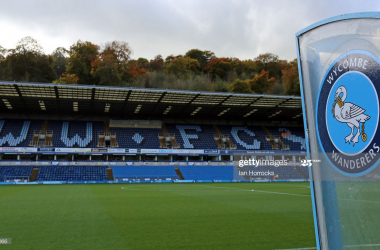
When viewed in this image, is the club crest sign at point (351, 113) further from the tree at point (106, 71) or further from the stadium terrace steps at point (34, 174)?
the tree at point (106, 71)

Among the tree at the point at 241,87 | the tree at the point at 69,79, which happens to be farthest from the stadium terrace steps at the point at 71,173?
the tree at the point at 241,87

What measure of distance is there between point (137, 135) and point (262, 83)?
29.0m

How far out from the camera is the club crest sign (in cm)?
193

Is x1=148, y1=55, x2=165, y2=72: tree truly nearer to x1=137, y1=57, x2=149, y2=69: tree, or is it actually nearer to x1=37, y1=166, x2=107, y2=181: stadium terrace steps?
x1=137, y1=57, x2=149, y2=69: tree

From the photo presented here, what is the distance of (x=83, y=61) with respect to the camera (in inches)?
2323

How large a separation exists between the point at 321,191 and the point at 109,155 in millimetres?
42753

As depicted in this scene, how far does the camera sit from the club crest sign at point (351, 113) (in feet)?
6.35

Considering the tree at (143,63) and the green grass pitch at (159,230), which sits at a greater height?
the tree at (143,63)

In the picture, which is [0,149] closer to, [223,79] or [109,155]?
[109,155]

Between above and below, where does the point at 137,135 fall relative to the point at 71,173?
above

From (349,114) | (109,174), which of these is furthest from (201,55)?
(349,114)

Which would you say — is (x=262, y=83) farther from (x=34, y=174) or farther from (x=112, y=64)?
(x=34, y=174)

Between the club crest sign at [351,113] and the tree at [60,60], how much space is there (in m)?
65.4

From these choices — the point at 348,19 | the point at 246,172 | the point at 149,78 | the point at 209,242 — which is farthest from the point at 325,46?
the point at 149,78
